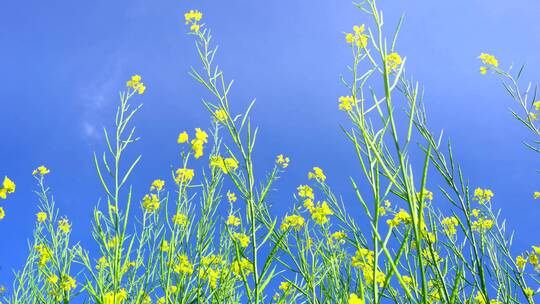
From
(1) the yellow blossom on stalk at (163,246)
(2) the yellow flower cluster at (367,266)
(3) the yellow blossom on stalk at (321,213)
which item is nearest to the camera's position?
(2) the yellow flower cluster at (367,266)

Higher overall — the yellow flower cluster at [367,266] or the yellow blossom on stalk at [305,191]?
the yellow blossom on stalk at [305,191]

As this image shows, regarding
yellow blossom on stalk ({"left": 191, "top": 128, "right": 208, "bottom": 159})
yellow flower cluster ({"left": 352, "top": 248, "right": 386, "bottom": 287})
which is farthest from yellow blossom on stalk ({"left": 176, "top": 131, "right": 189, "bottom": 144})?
yellow flower cluster ({"left": 352, "top": 248, "right": 386, "bottom": 287})

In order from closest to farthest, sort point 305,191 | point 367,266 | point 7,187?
point 367,266, point 7,187, point 305,191

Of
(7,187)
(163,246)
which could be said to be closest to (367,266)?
(163,246)

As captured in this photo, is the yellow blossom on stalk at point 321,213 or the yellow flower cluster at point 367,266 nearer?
the yellow flower cluster at point 367,266

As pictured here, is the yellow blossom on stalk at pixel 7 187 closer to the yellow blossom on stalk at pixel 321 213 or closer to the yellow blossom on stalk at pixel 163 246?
the yellow blossom on stalk at pixel 163 246

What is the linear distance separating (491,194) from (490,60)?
95 cm

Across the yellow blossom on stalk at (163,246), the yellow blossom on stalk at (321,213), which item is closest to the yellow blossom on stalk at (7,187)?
the yellow blossom on stalk at (163,246)

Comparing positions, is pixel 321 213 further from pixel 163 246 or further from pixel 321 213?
pixel 163 246

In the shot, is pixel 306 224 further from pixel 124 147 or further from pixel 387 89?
pixel 387 89

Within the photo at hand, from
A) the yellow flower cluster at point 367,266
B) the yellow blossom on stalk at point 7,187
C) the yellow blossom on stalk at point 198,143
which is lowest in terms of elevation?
the yellow flower cluster at point 367,266

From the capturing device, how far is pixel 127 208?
145 cm

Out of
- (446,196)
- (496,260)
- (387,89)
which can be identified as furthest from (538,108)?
(387,89)

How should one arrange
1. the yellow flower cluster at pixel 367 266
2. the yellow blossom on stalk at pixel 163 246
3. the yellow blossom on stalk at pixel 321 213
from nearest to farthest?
1. the yellow flower cluster at pixel 367 266
2. the yellow blossom on stalk at pixel 163 246
3. the yellow blossom on stalk at pixel 321 213
